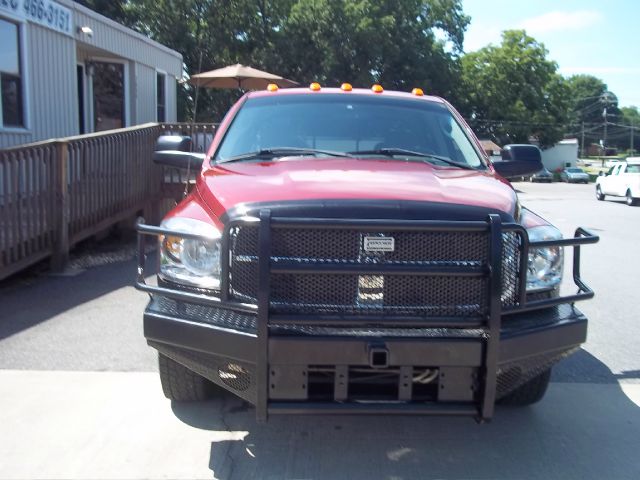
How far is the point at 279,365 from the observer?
2.80 m

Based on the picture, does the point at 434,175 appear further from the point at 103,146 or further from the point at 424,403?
the point at 103,146

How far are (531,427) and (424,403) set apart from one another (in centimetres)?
127

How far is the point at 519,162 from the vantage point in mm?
4660

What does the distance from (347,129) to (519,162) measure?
4.26ft

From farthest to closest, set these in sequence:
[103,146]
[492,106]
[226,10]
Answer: [492,106], [226,10], [103,146]

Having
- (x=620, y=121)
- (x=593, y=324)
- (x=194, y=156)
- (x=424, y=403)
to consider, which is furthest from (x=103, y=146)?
(x=620, y=121)

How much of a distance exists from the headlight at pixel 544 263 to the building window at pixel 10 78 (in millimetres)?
8282

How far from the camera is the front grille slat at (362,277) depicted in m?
2.85

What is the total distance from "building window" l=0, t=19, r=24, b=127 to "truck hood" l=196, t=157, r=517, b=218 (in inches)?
273

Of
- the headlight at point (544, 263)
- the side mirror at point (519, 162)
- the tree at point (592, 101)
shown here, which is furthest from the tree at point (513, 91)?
the tree at point (592, 101)

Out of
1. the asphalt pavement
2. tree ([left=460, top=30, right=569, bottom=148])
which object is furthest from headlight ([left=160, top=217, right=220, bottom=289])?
tree ([left=460, top=30, right=569, bottom=148])

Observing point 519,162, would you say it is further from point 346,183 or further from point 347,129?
point 346,183

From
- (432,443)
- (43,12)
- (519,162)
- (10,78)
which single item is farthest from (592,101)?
(432,443)

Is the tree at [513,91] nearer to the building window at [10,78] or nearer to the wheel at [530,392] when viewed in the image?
the building window at [10,78]
